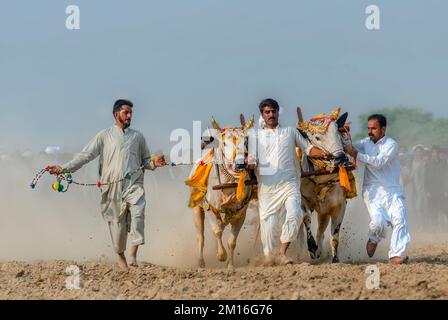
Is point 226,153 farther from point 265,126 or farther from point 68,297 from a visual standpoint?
point 68,297

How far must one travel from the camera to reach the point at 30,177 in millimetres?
26234

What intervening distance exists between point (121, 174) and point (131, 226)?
60 cm

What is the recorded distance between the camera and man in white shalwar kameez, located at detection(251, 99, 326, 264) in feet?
40.3

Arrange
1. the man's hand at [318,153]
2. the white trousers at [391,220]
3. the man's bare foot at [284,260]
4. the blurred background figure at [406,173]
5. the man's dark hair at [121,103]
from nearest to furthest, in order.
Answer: the man's dark hair at [121,103], the man's bare foot at [284,260], the white trousers at [391,220], the man's hand at [318,153], the blurred background figure at [406,173]

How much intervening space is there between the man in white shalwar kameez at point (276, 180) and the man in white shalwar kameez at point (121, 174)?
1246 mm

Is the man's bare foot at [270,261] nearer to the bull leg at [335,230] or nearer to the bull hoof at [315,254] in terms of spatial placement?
the bull hoof at [315,254]

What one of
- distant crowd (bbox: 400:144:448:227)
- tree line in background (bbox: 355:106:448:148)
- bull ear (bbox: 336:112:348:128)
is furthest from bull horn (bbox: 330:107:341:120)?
tree line in background (bbox: 355:106:448:148)

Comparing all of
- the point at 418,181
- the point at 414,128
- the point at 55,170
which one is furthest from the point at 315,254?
the point at 414,128

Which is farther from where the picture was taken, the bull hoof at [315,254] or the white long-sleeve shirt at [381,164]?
the bull hoof at [315,254]

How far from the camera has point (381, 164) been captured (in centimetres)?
1251

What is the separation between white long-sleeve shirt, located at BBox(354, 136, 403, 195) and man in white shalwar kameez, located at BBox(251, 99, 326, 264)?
2.96ft

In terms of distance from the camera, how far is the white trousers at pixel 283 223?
40.1 feet

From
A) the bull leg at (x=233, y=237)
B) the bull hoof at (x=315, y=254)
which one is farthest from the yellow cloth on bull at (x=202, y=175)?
the bull hoof at (x=315, y=254)
